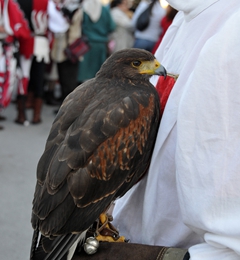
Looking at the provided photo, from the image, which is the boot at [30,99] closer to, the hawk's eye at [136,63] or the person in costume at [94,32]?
the person in costume at [94,32]

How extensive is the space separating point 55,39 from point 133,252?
606 cm

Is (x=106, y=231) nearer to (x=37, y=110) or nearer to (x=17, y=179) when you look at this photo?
(x=17, y=179)

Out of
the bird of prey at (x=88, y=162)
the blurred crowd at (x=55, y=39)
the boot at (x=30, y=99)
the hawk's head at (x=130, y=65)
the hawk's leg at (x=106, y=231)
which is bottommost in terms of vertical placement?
the boot at (x=30, y=99)

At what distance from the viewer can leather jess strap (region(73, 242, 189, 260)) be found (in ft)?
4.78

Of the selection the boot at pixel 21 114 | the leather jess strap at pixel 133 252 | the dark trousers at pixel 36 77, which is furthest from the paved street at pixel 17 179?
the leather jess strap at pixel 133 252

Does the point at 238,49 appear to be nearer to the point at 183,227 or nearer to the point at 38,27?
the point at 183,227

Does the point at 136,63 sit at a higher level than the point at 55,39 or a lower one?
higher

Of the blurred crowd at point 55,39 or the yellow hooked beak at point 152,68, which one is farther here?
the blurred crowd at point 55,39

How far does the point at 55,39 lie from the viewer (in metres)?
7.22

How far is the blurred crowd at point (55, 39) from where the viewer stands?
5.97m

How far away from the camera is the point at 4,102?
605cm

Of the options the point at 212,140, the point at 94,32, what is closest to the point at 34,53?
the point at 94,32

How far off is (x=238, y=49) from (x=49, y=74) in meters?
6.81

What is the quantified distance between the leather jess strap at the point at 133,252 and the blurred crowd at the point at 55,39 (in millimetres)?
4622
